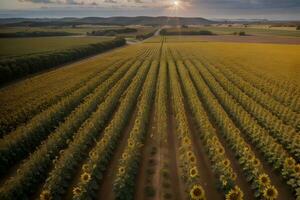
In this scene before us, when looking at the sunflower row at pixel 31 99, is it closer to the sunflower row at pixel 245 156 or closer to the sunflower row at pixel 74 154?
the sunflower row at pixel 74 154

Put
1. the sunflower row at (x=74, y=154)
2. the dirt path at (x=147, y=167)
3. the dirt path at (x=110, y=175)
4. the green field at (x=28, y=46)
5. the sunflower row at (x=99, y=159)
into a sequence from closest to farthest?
the sunflower row at (x=99, y=159)
the sunflower row at (x=74, y=154)
the dirt path at (x=110, y=175)
the dirt path at (x=147, y=167)
the green field at (x=28, y=46)

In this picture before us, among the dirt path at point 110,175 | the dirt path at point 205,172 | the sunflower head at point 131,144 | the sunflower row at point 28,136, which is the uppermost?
the sunflower head at point 131,144

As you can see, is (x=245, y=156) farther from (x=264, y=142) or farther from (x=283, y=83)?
(x=283, y=83)

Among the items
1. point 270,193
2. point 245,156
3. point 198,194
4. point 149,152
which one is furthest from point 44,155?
point 270,193

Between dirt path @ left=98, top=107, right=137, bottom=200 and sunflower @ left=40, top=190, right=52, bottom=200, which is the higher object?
sunflower @ left=40, top=190, right=52, bottom=200

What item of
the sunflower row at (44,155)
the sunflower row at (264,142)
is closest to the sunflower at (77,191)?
the sunflower row at (44,155)

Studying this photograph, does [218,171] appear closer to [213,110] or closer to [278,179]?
[278,179]

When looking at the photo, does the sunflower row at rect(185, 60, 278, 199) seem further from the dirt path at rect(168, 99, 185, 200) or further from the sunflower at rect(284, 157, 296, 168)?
the dirt path at rect(168, 99, 185, 200)

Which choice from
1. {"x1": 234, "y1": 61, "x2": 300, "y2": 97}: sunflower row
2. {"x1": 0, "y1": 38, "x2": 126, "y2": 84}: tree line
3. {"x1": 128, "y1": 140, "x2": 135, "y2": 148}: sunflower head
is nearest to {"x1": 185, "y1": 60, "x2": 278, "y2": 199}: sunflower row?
{"x1": 128, "y1": 140, "x2": 135, "y2": 148}: sunflower head

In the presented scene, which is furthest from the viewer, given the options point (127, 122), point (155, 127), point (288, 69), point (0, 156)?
point (288, 69)

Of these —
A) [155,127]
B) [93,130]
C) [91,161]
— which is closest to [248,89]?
[155,127]

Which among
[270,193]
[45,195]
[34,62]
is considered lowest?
[34,62]
